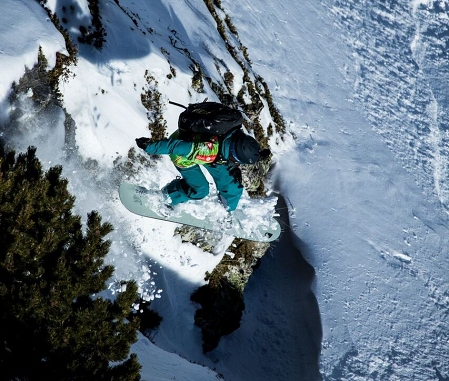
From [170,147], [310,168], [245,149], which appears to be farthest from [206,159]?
[310,168]

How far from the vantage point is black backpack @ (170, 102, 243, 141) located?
26.6 ft

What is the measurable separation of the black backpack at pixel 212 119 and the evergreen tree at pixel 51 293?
7.57ft

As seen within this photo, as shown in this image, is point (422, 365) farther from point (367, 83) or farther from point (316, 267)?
point (367, 83)

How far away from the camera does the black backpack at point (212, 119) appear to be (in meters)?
8.09

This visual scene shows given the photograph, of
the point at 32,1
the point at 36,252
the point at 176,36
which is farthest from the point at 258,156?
the point at 176,36

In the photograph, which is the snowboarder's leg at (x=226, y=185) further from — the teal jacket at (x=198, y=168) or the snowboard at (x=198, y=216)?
the snowboard at (x=198, y=216)

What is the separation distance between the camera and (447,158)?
58.4 ft

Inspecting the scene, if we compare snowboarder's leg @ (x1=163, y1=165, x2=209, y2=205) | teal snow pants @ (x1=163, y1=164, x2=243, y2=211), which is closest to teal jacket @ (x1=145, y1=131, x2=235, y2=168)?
teal snow pants @ (x1=163, y1=164, x2=243, y2=211)

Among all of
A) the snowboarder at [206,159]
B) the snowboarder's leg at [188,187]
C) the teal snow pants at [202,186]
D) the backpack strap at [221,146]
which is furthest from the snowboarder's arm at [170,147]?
the snowboarder's leg at [188,187]

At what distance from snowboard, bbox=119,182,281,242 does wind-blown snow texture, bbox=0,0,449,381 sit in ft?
1.31

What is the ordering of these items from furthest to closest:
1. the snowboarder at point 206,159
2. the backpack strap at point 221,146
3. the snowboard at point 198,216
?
the snowboard at point 198,216
the backpack strap at point 221,146
the snowboarder at point 206,159

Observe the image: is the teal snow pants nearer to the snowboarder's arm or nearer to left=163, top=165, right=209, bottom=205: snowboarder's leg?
left=163, top=165, right=209, bottom=205: snowboarder's leg

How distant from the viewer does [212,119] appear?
26.5ft

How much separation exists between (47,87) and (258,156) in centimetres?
424
